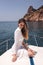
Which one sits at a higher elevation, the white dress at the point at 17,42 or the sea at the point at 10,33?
the white dress at the point at 17,42

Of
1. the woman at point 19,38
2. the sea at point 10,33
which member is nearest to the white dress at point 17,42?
the woman at point 19,38

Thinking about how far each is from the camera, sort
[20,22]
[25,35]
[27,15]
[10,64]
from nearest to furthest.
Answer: [10,64] → [20,22] → [25,35] → [27,15]

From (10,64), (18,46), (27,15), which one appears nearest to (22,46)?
(18,46)

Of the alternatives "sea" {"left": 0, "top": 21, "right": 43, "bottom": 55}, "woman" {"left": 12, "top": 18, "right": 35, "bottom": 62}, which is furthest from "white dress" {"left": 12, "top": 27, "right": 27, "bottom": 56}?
"sea" {"left": 0, "top": 21, "right": 43, "bottom": 55}

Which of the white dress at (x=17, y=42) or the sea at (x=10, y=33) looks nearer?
the white dress at (x=17, y=42)

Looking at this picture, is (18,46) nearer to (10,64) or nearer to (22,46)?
(22,46)

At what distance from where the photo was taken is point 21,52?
5.05 feet

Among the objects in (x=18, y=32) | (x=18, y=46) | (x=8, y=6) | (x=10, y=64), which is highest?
(x=8, y=6)

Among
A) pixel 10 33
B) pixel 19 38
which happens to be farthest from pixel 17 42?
pixel 10 33

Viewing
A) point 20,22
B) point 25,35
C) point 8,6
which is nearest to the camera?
point 20,22

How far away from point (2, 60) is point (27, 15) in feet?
8.01

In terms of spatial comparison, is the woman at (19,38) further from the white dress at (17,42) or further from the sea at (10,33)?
the sea at (10,33)

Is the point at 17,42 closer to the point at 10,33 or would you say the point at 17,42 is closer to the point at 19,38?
the point at 19,38

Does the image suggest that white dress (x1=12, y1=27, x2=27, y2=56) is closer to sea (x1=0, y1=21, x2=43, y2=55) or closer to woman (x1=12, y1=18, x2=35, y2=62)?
woman (x1=12, y1=18, x2=35, y2=62)
